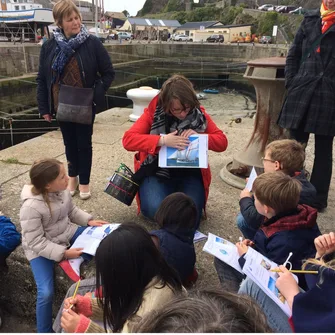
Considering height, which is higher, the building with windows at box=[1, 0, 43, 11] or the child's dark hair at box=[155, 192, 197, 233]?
the building with windows at box=[1, 0, 43, 11]

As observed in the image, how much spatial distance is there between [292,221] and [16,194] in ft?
8.55

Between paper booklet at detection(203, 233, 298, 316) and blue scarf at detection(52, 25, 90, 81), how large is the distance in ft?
6.33

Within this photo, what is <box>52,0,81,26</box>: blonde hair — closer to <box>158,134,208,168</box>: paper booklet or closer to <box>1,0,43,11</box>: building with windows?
<box>158,134,208,168</box>: paper booklet

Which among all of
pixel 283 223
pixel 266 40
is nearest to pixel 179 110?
pixel 283 223

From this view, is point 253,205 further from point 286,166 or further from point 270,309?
point 270,309

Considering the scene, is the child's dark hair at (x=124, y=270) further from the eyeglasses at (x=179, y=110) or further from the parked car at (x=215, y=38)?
the parked car at (x=215, y=38)

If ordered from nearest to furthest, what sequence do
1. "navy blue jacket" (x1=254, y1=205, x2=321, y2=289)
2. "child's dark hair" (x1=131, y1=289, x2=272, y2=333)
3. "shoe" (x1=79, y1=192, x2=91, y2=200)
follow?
"child's dark hair" (x1=131, y1=289, x2=272, y2=333), "navy blue jacket" (x1=254, y1=205, x2=321, y2=289), "shoe" (x1=79, y1=192, x2=91, y2=200)

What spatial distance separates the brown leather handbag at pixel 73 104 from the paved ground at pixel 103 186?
2.63 ft

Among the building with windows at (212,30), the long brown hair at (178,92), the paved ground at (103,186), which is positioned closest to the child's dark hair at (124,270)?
the paved ground at (103,186)

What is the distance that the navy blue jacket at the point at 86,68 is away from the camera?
289cm

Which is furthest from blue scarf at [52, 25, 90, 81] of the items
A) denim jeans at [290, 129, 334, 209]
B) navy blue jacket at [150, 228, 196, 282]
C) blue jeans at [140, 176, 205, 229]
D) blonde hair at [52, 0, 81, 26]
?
denim jeans at [290, 129, 334, 209]

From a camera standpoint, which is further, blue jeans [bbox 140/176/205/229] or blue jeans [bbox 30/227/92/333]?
blue jeans [bbox 140/176/205/229]

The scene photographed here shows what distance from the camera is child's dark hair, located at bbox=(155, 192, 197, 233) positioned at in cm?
194

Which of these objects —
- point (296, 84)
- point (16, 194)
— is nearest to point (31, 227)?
point (16, 194)
